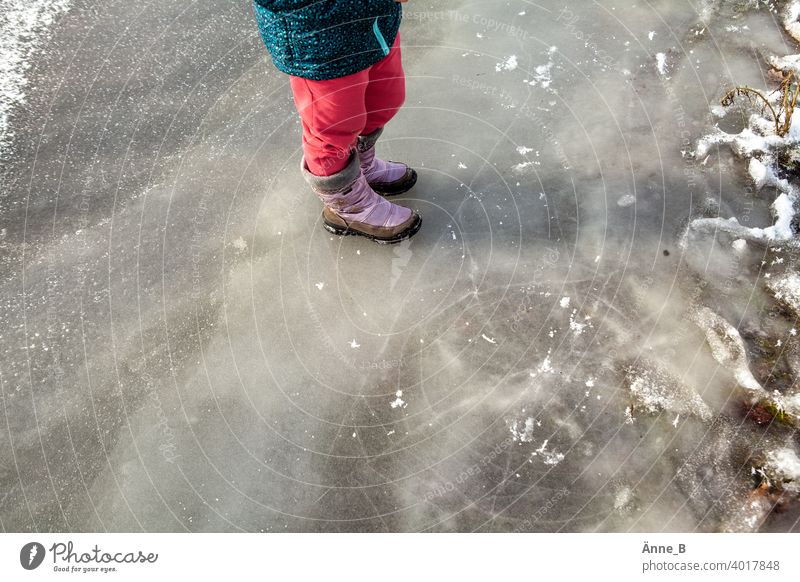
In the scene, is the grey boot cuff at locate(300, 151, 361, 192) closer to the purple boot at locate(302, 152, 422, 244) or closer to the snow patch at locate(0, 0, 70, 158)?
the purple boot at locate(302, 152, 422, 244)

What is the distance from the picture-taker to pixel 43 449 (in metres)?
1.98

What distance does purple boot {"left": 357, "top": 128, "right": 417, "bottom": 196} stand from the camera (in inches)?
86.1

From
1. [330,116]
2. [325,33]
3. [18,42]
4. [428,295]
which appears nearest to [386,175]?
[428,295]

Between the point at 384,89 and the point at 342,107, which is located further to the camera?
the point at 384,89

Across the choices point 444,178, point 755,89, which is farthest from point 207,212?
point 755,89

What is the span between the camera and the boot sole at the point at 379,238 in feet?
7.22

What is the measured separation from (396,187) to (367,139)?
1.06 ft

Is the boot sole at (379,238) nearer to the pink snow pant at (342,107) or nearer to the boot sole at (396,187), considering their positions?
the boot sole at (396,187)

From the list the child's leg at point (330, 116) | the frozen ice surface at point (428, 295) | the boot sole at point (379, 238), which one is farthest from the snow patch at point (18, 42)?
the child's leg at point (330, 116)

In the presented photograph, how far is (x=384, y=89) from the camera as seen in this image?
6.13ft

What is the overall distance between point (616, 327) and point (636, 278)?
0.73 ft

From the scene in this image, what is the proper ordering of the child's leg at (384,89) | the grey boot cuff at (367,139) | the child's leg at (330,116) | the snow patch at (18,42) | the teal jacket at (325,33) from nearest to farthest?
the teal jacket at (325,33) < the child's leg at (330,116) < the child's leg at (384,89) < the grey boot cuff at (367,139) < the snow patch at (18,42)

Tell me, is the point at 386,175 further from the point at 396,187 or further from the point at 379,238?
the point at 379,238

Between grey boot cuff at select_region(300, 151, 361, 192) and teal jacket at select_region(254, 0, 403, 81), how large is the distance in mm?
385
